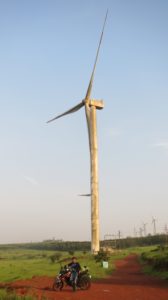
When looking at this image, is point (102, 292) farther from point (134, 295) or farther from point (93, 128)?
point (93, 128)

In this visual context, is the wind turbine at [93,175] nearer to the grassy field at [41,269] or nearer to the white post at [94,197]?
the white post at [94,197]

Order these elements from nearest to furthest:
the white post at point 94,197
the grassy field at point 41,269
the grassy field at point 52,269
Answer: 1. the grassy field at point 52,269
2. the grassy field at point 41,269
3. the white post at point 94,197

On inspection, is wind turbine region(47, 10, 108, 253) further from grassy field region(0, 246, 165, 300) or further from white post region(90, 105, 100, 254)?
grassy field region(0, 246, 165, 300)

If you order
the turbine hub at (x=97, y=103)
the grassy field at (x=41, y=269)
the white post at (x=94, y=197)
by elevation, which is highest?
the turbine hub at (x=97, y=103)

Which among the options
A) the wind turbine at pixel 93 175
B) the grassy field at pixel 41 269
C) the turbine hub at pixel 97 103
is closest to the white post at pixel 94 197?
the wind turbine at pixel 93 175

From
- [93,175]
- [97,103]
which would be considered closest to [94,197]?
[93,175]

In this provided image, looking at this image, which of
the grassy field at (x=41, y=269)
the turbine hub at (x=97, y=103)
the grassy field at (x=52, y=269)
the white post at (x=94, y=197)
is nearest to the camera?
the grassy field at (x=52, y=269)

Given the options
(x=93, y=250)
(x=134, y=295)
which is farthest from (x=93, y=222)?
(x=134, y=295)

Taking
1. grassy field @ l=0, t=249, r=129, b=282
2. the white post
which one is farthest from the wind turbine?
grassy field @ l=0, t=249, r=129, b=282

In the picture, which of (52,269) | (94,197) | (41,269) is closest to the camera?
(52,269)

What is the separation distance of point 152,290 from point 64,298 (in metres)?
5.40

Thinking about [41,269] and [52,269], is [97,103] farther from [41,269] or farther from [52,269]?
[52,269]

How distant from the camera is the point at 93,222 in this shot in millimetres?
51000

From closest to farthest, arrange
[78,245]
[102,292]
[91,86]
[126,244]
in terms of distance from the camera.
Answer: [102,292]
[91,86]
[126,244]
[78,245]
